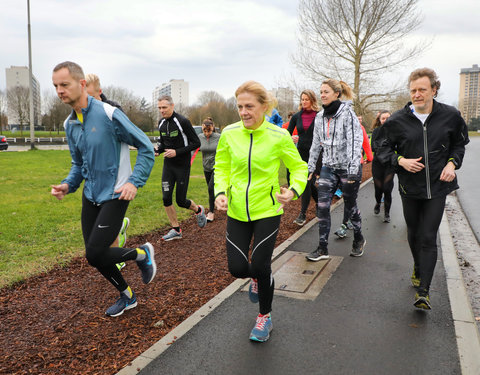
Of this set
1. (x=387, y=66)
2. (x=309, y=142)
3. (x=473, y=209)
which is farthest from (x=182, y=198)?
(x=387, y=66)

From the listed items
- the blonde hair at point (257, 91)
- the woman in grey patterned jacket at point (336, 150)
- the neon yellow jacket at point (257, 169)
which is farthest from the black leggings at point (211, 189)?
the blonde hair at point (257, 91)

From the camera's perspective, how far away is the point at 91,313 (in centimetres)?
411

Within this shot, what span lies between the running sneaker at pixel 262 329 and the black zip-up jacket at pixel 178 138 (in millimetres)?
3547

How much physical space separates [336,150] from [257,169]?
2453 millimetres

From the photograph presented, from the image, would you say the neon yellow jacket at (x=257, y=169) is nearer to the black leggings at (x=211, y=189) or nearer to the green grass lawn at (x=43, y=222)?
the green grass lawn at (x=43, y=222)

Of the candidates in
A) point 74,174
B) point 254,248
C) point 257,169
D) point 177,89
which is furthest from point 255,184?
point 177,89

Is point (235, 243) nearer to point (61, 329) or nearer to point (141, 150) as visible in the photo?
point (141, 150)

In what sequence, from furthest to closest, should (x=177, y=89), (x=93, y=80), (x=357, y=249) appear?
(x=177, y=89)
(x=357, y=249)
(x=93, y=80)

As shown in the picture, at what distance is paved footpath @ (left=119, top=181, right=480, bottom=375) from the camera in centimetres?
312

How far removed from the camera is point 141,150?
12.4 feet

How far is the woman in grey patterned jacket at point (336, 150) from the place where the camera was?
17.7ft

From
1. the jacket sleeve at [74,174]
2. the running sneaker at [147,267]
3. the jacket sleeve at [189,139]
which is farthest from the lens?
the jacket sleeve at [189,139]

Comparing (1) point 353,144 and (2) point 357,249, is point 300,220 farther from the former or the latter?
(1) point 353,144

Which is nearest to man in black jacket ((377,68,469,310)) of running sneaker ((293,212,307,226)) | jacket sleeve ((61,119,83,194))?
jacket sleeve ((61,119,83,194))
